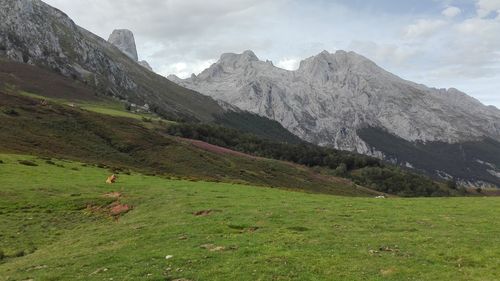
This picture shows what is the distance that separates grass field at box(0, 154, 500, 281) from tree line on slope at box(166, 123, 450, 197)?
99.9 meters

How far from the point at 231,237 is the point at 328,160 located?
521ft

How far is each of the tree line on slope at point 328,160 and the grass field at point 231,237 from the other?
99.9 metres

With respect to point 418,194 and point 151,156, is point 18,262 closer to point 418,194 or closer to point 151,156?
point 151,156

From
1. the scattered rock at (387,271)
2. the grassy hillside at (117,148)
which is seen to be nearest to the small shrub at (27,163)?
the grassy hillside at (117,148)

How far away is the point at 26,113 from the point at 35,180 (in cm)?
4751

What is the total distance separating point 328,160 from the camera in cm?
18388

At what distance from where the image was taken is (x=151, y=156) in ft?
302

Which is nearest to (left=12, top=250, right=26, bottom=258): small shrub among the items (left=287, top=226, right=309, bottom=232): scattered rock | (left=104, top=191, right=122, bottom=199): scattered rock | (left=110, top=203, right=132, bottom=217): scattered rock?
(left=110, top=203, right=132, bottom=217): scattered rock

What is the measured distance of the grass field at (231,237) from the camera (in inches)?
855

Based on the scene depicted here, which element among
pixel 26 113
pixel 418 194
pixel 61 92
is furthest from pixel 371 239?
pixel 61 92

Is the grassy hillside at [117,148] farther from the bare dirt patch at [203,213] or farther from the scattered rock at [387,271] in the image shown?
the scattered rock at [387,271]

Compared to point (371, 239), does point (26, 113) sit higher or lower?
higher

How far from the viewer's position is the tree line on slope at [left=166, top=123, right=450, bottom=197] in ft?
510

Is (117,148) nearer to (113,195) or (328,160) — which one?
(113,195)
